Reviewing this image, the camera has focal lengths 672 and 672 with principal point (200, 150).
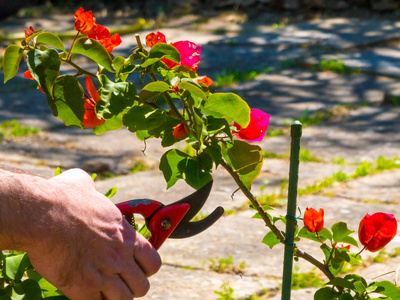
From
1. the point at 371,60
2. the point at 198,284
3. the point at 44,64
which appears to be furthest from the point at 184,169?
the point at 371,60

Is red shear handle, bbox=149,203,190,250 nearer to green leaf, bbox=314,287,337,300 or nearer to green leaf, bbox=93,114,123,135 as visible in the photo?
green leaf, bbox=93,114,123,135

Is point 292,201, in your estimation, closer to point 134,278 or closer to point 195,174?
point 195,174

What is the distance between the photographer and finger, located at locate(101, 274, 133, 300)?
1.29 meters

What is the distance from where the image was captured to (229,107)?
4.13ft

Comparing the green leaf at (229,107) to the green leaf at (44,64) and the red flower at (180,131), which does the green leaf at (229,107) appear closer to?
the red flower at (180,131)

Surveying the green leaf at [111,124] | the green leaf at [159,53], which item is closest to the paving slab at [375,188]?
the green leaf at [111,124]

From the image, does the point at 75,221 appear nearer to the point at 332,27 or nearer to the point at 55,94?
the point at 55,94

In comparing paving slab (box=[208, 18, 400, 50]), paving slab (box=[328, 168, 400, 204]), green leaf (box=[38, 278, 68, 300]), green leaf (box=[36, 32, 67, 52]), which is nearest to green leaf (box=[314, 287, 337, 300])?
green leaf (box=[38, 278, 68, 300])

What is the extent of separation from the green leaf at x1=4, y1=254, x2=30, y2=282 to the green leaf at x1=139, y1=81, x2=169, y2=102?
48 centimetres

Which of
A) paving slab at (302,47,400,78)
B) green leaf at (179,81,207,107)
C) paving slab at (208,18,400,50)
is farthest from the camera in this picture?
paving slab at (208,18,400,50)

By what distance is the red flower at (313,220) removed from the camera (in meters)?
1.33

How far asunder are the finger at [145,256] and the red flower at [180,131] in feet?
0.72

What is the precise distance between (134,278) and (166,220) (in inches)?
6.6

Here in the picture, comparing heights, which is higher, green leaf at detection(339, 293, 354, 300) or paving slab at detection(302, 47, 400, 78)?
green leaf at detection(339, 293, 354, 300)
